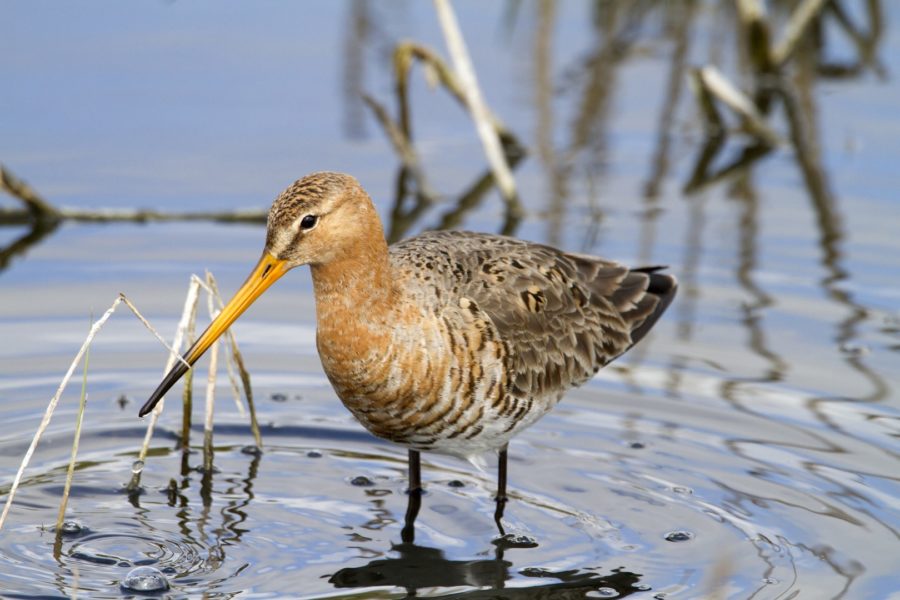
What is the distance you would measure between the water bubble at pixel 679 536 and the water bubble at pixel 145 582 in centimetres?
232

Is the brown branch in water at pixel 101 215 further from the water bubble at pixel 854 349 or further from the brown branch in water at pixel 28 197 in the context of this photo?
the water bubble at pixel 854 349

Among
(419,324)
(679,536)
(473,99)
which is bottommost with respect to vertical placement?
(679,536)

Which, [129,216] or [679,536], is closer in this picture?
[679,536]

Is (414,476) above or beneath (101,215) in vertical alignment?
beneath

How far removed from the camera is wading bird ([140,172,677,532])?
22.4ft

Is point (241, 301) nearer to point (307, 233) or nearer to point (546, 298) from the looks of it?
point (307, 233)

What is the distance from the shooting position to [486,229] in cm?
1082

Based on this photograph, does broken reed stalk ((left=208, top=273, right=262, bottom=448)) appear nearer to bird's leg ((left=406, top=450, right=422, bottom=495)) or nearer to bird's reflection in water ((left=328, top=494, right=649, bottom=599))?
bird's leg ((left=406, top=450, right=422, bottom=495))

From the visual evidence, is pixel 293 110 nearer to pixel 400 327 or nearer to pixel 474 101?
pixel 474 101

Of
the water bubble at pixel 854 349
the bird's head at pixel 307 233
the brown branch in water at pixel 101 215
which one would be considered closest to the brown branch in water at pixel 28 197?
the brown branch in water at pixel 101 215

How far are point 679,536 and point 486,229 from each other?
4.08m

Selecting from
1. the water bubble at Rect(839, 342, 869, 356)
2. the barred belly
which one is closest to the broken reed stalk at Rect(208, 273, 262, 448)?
the barred belly

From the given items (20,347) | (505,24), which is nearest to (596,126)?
(505,24)

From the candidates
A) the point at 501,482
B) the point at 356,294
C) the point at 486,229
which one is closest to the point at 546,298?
the point at 501,482
